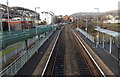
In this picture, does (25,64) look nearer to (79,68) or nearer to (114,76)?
(79,68)

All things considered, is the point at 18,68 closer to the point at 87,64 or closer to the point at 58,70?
the point at 58,70

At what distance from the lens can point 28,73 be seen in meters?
12.6

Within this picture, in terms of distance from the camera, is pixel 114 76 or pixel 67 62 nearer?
pixel 114 76

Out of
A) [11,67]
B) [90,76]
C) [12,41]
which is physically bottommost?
[90,76]

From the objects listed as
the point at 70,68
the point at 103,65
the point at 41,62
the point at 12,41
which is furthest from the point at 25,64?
the point at 103,65

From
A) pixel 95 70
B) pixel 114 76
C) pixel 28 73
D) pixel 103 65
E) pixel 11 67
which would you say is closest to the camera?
pixel 11 67

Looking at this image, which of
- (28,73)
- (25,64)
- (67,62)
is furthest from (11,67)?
(67,62)

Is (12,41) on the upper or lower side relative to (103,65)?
upper

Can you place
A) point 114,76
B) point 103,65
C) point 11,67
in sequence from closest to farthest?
point 11,67
point 114,76
point 103,65

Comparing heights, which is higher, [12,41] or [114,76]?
[12,41]

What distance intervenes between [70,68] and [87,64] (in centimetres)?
215

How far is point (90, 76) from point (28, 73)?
4837 millimetres

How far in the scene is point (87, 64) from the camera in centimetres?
1560

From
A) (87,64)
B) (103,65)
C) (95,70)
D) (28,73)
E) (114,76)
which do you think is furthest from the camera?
(87,64)
